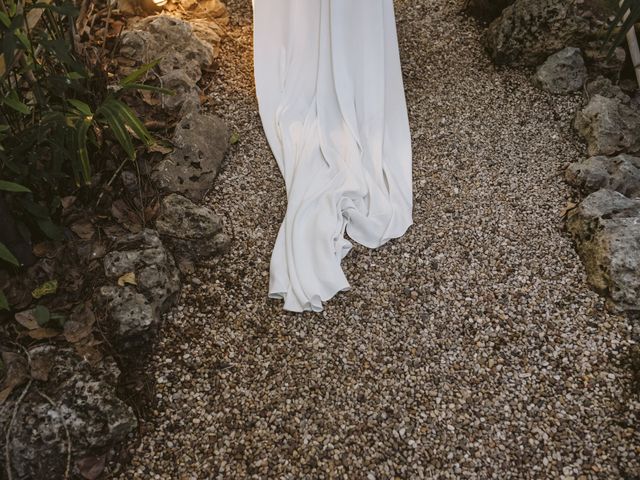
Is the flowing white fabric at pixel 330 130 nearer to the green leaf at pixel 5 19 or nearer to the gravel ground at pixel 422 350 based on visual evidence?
the gravel ground at pixel 422 350

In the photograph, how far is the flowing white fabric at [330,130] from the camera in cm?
290

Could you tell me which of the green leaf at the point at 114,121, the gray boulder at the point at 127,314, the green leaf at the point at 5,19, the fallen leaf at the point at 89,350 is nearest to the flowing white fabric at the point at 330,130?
the gray boulder at the point at 127,314

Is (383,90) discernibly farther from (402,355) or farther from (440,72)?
(402,355)

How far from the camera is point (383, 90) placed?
3.30 metres

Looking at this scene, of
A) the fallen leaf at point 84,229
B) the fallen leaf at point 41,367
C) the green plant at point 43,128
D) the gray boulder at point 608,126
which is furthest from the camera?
the gray boulder at point 608,126

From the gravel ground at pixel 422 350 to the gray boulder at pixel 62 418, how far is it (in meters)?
0.18

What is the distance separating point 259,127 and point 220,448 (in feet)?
6.35

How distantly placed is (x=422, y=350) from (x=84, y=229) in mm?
1694

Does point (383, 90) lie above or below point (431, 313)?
above

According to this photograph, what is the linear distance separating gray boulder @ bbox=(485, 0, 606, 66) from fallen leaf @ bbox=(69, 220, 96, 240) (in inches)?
111

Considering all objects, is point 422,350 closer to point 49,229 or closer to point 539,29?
point 49,229

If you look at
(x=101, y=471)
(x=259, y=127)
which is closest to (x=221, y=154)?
(x=259, y=127)

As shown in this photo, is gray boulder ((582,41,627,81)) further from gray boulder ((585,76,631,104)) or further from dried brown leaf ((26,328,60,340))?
dried brown leaf ((26,328,60,340))

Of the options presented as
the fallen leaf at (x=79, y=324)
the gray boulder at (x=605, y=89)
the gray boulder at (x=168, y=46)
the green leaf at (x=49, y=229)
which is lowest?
the fallen leaf at (x=79, y=324)
